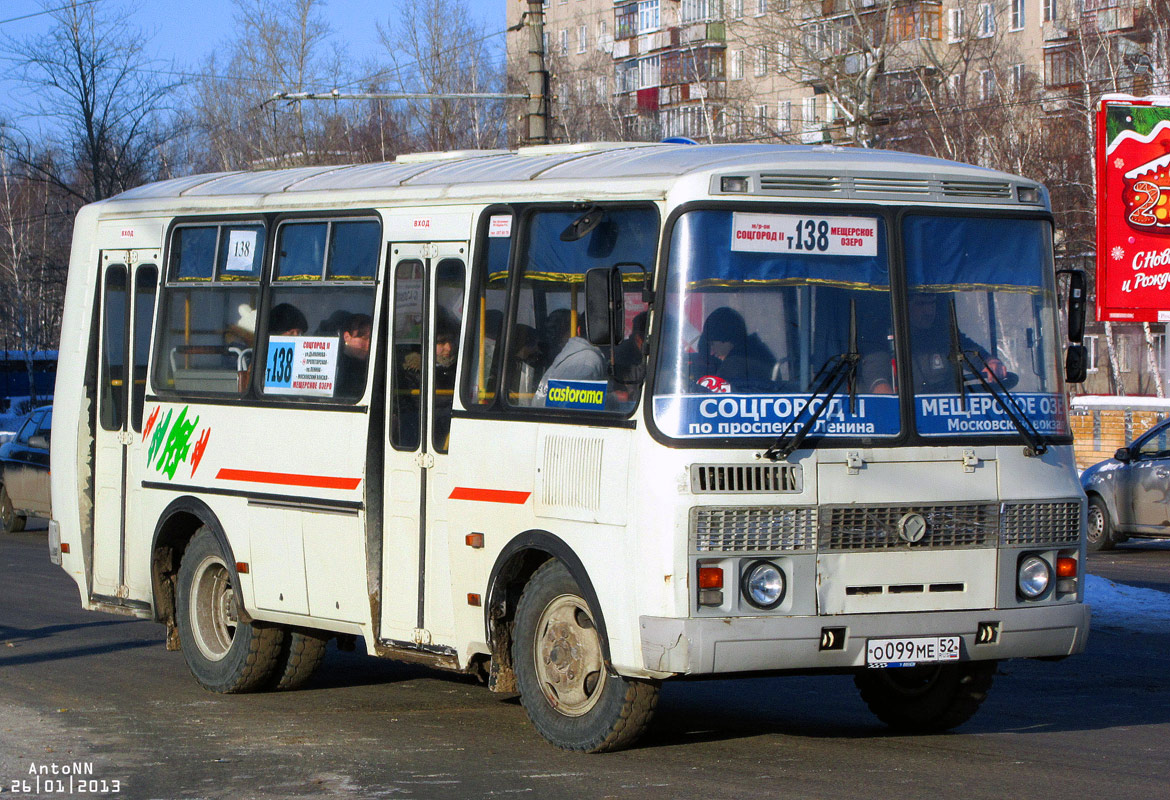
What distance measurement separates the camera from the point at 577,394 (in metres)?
7.75

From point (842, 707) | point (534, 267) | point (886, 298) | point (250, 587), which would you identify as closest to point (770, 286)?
point (886, 298)

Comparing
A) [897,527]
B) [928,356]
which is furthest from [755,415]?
[928,356]

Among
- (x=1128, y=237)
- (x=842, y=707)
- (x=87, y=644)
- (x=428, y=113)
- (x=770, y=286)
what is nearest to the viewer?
(x=770, y=286)

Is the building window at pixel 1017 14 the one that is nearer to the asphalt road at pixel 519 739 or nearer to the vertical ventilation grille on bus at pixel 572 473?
the asphalt road at pixel 519 739

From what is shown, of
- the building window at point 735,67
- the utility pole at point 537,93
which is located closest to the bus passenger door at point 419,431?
the utility pole at point 537,93

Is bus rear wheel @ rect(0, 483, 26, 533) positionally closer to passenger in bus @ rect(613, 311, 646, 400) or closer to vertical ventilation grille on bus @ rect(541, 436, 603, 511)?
vertical ventilation grille on bus @ rect(541, 436, 603, 511)

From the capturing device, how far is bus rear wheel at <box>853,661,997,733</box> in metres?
8.38

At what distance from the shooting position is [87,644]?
471 inches

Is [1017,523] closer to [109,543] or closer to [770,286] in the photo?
[770,286]

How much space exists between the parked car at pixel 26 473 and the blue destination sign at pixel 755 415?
15.8m

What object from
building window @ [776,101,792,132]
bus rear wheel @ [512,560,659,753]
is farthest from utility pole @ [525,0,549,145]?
building window @ [776,101,792,132]

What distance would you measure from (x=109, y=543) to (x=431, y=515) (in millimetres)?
3291

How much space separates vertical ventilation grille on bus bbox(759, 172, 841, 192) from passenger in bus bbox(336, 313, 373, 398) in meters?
2.53

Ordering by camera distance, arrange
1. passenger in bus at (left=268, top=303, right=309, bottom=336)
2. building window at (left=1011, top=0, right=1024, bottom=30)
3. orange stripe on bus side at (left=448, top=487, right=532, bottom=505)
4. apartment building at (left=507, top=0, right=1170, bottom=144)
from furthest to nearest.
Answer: building window at (left=1011, top=0, right=1024, bottom=30) → apartment building at (left=507, top=0, right=1170, bottom=144) → passenger in bus at (left=268, top=303, right=309, bottom=336) → orange stripe on bus side at (left=448, top=487, right=532, bottom=505)
